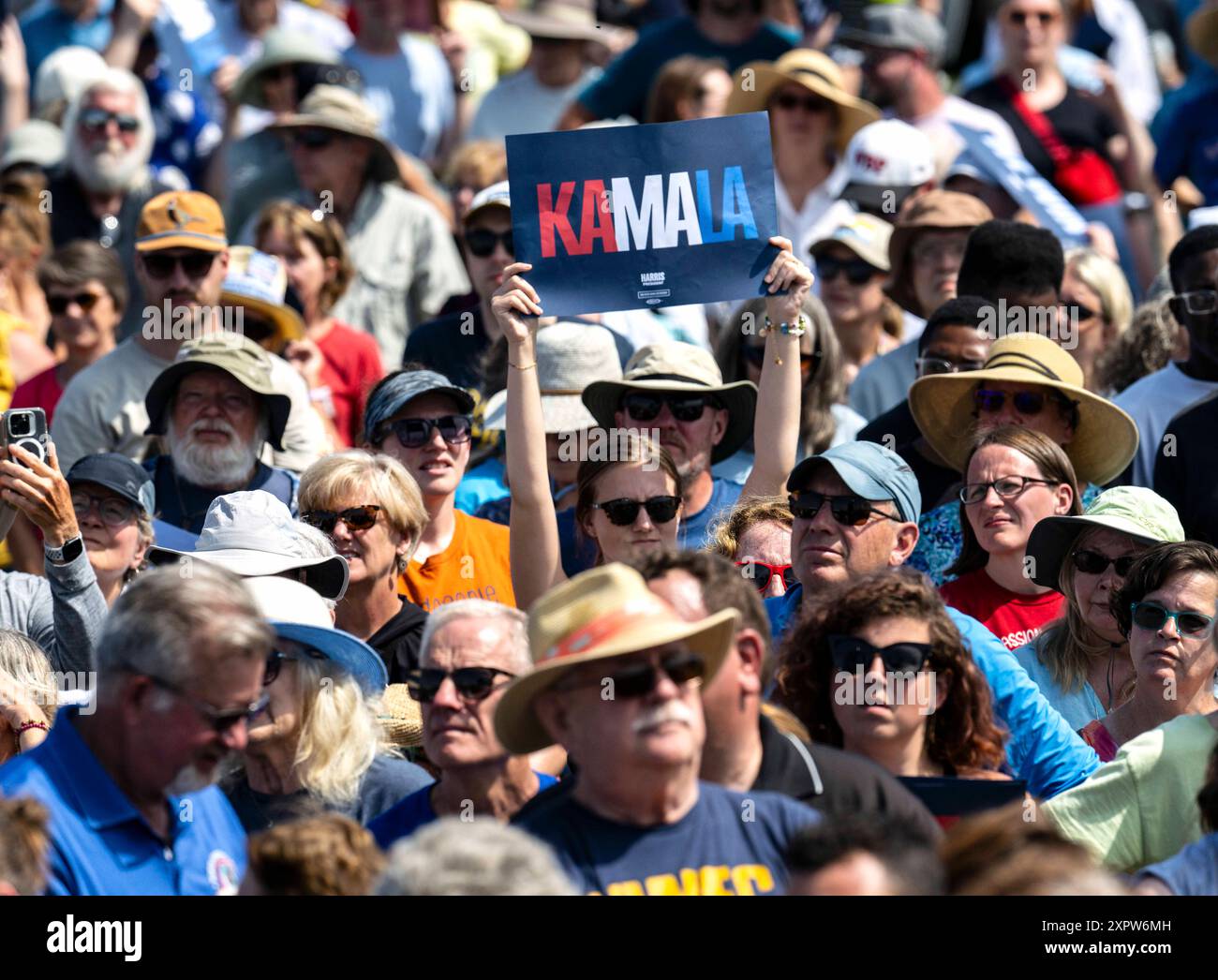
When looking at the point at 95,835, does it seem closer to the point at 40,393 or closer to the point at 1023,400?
the point at 1023,400

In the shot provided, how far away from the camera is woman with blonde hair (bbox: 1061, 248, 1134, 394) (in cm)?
875

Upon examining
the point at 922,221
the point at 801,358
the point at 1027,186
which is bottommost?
the point at 801,358

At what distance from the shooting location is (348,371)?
9.27 metres

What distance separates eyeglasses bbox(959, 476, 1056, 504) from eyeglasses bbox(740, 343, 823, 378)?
1.15 metres

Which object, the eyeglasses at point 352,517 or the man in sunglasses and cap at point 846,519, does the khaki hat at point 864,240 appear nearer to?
the man in sunglasses and cap at point 846,519

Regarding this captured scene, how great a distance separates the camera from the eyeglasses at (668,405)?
7.42 m

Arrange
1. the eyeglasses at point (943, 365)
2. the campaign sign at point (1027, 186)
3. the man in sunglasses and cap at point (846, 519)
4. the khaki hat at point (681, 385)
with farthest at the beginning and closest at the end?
the campaign sign at point (1027, 186)
the eyeglasses at point (943, 365)
the khaki hat at point (681, 385)
the man in sunglasses and cap at point (846, 519)

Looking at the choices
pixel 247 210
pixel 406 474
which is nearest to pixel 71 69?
pixel 247 210

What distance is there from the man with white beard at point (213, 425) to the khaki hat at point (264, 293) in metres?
0.99

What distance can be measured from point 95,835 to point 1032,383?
13.4ft

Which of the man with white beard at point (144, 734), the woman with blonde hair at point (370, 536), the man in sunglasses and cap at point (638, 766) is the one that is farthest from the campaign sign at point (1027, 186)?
the man with white beard at point (144, 734)

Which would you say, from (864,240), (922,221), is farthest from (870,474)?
(864,240)

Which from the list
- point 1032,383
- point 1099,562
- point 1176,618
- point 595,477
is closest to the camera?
point 1176,618

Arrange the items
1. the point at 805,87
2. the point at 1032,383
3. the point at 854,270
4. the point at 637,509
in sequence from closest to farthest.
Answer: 1. the point at 637,509
2. the point at 1032,383
3. the point at 854,270
4. the point at 805,87
